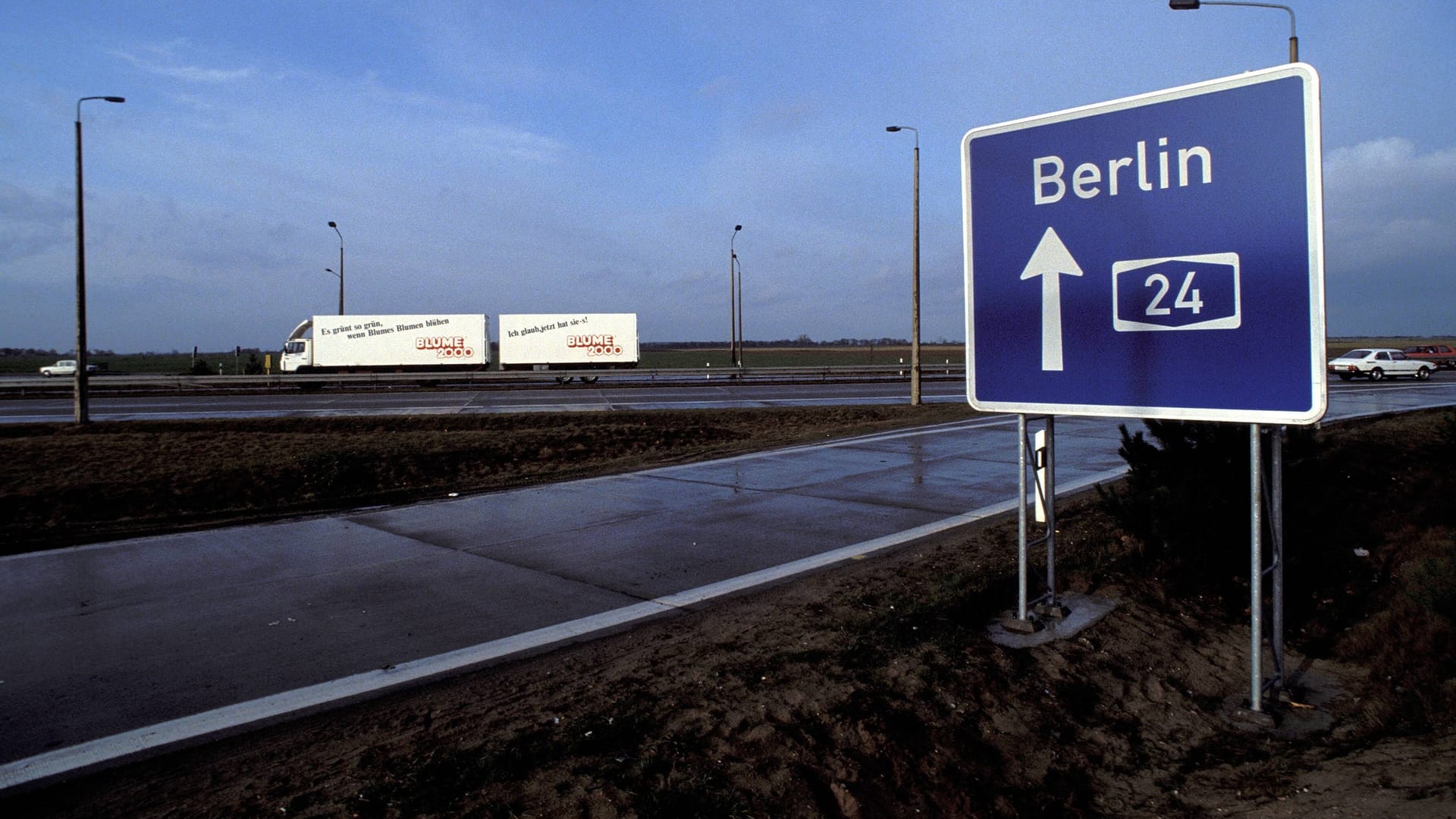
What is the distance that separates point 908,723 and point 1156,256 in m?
2.62

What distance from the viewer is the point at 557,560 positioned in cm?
744

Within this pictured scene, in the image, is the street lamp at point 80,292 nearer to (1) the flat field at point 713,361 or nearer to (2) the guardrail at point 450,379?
(2) the guardrail at point 450,379

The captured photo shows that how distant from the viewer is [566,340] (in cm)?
4928

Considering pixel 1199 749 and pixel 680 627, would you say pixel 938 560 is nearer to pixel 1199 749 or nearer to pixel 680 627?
pixel 680 627

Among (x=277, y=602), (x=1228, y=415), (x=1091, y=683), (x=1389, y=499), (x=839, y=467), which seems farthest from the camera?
(x=839, y=467)

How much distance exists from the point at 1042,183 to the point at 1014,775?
3127 millimetres

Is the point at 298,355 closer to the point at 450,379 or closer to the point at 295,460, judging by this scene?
the point at 450,379

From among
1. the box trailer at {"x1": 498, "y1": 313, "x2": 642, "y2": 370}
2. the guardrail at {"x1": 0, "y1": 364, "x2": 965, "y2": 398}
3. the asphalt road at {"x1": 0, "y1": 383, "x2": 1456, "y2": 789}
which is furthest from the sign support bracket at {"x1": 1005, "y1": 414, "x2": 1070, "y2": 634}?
the box trailer at {"x1": 498, "y1": 313, "x2": 642, "y2": 370}

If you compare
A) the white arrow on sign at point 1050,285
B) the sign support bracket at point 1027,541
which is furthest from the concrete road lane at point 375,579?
the white arrow on sign at point 1050,285

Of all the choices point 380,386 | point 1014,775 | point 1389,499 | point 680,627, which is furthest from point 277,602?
point 380,386

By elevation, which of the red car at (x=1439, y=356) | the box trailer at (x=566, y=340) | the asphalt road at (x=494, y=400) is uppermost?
the box trailer at (x=566, y=340)

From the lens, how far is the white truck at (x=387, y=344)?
153 feet

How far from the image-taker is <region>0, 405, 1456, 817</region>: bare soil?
11.2ft

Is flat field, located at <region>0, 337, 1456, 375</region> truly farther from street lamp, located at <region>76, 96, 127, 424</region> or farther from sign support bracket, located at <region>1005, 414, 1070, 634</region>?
sign support bracket, located at <region>1005, 414, 1070, 634</region>
